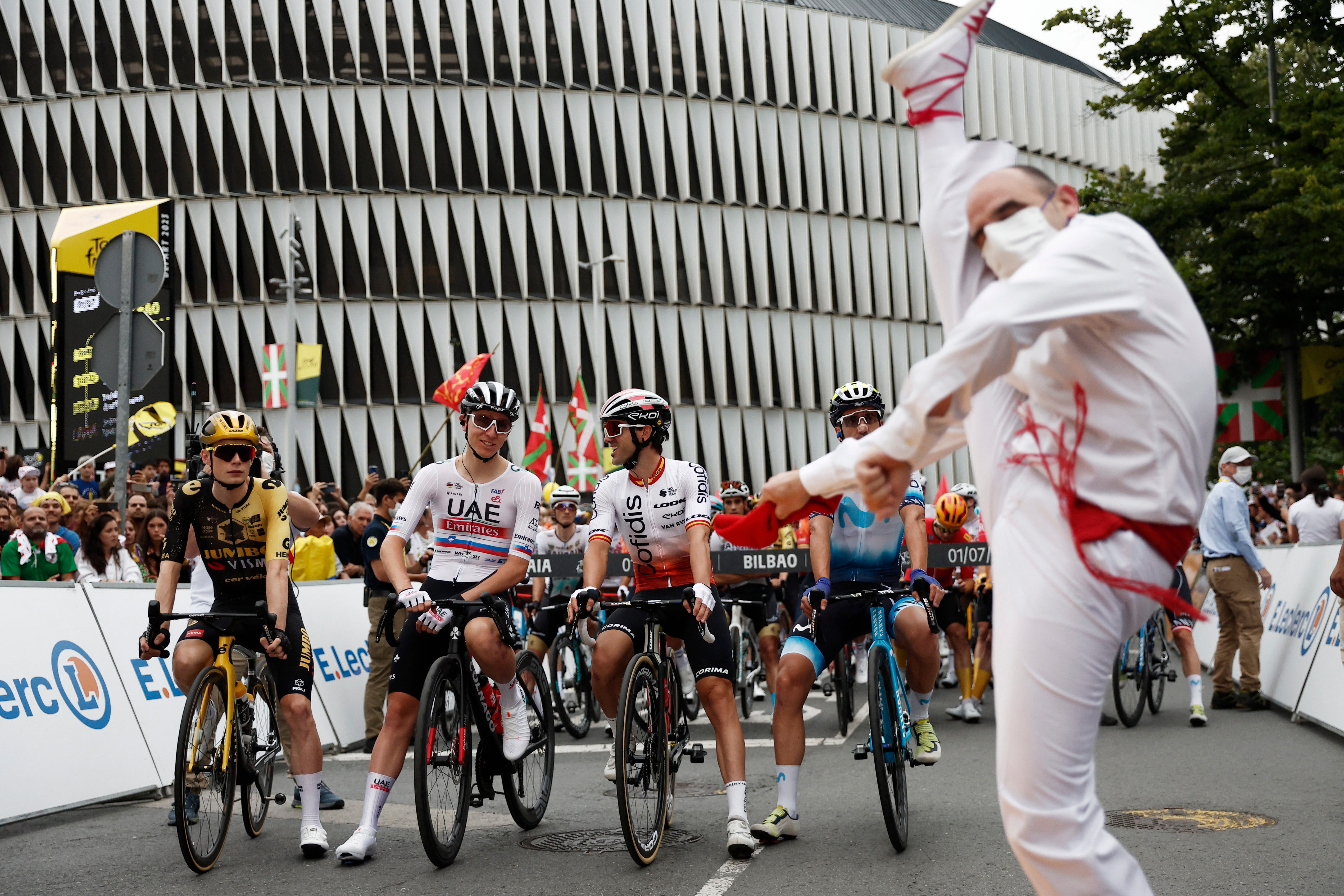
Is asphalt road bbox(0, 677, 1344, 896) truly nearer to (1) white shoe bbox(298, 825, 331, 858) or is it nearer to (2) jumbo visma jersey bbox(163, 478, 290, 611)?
(1) white shoe bbox(298, 825, 331, 858)

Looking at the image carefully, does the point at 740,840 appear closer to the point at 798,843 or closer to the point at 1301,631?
the point at 798,843

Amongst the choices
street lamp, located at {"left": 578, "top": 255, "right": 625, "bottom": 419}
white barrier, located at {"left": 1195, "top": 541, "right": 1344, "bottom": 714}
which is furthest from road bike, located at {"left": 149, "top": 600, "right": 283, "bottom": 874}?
street lamp, located at {"left": 578, "top": 255, "right": 625, "bottom": 419}

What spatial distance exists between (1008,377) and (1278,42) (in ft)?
76.2

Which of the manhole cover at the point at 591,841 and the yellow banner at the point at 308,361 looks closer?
the manhole cover at the point at 591,841

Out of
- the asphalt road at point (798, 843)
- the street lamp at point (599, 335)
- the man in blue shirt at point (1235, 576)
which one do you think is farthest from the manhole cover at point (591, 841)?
the street lamp at point (599, 335)

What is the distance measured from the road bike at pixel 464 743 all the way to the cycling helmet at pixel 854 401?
2.12 metres

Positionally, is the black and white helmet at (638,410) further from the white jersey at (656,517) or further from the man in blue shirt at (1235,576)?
the man in blue shirt at (1235,576)

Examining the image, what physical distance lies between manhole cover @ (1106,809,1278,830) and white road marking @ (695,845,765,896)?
1971 mm

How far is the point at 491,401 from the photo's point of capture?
7.34 m

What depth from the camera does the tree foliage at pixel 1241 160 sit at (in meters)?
21.6

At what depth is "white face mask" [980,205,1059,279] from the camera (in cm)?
307

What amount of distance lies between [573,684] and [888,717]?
20.8ft

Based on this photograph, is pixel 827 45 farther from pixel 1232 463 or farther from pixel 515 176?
pixel 1232 463

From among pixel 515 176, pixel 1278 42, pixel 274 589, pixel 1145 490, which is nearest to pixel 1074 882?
pixel 1145 490
